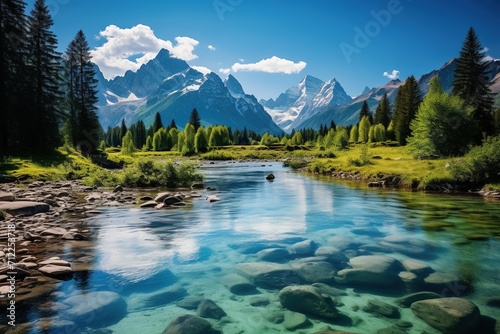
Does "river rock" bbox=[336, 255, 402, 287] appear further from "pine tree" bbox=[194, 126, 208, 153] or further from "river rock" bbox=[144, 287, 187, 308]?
"pine tree" bbox=[194, 126, 208, 153]

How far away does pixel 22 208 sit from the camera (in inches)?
723

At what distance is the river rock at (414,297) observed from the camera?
29.1 ft

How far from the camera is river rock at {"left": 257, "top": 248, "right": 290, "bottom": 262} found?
12688mm

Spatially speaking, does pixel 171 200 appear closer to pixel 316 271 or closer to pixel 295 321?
pixel 316 271

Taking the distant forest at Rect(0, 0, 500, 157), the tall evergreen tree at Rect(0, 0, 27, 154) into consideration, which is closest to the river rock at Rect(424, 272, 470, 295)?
the distant forest at Rect(0, 0, 500, 157)

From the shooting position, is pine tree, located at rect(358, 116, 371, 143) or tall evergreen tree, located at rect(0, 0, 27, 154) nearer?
tall evergreen tree, located at rect(0, 0, 27, 154)

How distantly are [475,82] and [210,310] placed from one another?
70971mm

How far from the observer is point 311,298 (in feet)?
28.8

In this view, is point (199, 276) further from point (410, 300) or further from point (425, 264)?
point (425, 264)

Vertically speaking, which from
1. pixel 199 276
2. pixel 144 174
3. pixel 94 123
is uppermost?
pixel 94 123

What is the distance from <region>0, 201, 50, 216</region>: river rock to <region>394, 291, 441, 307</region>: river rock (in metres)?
18.8

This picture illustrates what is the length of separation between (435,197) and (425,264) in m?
19.4

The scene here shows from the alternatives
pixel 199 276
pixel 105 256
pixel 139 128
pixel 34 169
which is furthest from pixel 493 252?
pixel 139 128

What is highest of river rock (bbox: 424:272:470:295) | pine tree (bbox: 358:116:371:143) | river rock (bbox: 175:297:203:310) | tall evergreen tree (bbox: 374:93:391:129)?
tall evergreen tree (bbox: 374:93:391:129)
